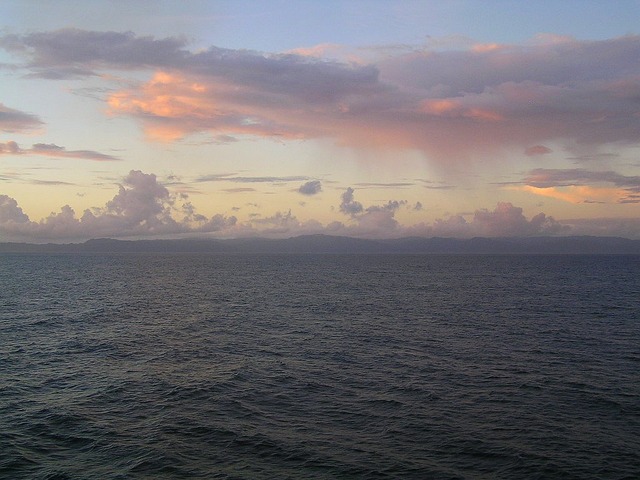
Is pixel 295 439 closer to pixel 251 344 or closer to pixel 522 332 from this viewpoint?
pixel 251 344

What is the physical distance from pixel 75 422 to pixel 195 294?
88.4 metres

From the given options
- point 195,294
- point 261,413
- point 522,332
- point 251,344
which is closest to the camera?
point 261,413

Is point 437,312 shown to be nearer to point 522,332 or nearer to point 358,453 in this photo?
point 522,332

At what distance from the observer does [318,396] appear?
4078 cm

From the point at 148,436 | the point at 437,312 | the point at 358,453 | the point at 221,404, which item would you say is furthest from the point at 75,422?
the point at 437,312

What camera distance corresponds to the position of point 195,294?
401 feet

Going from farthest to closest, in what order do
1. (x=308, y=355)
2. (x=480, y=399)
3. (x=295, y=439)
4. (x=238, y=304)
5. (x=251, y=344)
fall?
(x=238, y=304) → (x=251, y=344) → (x=308, y=355) → (x=480, y=399) → (x=295, y=439)

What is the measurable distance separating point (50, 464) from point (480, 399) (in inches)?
1188

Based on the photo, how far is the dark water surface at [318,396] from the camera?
29156 millimetres

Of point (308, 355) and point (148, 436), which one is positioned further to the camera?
point (308, 355)

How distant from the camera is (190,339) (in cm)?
6375

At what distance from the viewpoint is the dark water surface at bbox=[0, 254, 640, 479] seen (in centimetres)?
2916

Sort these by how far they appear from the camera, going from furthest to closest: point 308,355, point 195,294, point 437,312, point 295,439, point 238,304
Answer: point 195,294, point 238,304, point 437,312, point 308,355, point 295,439

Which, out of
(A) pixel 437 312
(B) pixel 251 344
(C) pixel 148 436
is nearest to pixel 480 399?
(C) pixel 148 436
